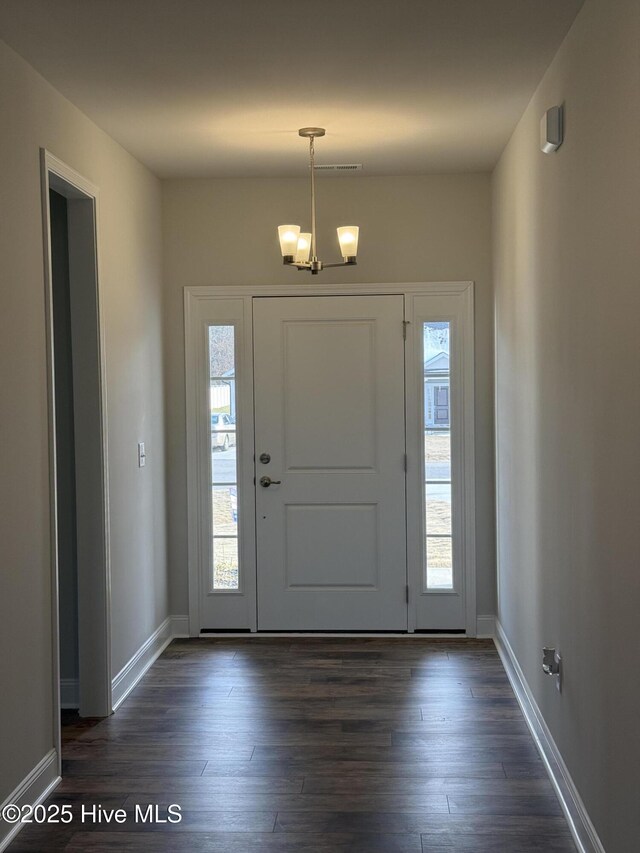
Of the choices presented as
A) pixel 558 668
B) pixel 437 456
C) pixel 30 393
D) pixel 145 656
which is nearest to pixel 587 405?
pixel 558 668

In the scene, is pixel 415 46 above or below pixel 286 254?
above

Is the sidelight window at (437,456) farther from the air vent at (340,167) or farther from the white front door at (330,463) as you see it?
the air vent at (340,167)

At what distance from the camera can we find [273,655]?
194 inches

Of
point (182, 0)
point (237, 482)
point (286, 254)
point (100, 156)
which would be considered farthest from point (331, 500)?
point (182, 0)

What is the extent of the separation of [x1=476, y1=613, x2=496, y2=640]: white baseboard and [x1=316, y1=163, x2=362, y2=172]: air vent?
265 cm

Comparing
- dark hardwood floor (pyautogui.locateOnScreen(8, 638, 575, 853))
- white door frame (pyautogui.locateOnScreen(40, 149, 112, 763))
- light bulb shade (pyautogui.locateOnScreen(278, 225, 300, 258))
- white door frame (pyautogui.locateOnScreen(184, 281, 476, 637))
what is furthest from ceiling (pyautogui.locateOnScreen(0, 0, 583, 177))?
dark hardwood floor (pyautogui.locateOnScreen(8, 638, 575, 853))

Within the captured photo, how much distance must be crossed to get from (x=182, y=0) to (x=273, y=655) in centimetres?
336

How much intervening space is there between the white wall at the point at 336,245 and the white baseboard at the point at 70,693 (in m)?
1.21

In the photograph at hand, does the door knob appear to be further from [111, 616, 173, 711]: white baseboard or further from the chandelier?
the chandelier

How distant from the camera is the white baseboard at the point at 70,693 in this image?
4.15 m

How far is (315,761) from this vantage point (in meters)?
3.49

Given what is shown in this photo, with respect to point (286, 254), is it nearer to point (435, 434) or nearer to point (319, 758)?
point (435, 434)

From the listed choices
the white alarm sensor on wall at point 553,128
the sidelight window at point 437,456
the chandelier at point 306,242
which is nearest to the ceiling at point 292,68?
the chandelier at point 306,242

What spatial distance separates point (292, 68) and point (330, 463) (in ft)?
8.20
